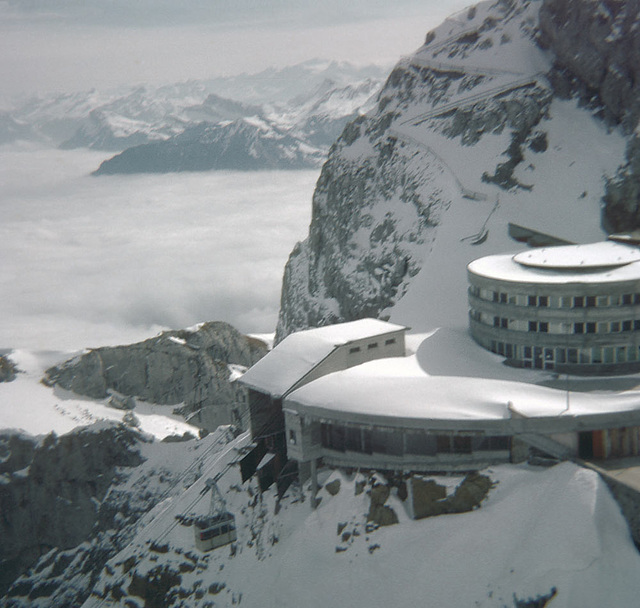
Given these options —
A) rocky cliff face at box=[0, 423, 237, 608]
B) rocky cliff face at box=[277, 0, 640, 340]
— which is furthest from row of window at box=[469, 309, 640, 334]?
rocky cliff face at box=[0, 423, 237, 608]

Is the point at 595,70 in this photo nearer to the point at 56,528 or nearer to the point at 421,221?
the point at 421,221

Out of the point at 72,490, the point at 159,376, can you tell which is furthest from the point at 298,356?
the point at 159,376

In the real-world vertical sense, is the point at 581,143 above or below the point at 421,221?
above

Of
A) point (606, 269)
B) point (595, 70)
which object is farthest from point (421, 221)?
point (606, 269)

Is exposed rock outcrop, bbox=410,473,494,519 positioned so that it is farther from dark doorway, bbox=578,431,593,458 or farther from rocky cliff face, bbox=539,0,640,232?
rocky cliff face, bbox=539,0,640,232

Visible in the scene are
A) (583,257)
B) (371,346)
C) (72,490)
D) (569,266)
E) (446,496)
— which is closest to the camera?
(446,496)

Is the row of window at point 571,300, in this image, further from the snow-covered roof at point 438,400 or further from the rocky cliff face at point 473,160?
the rocky cliff face at point 473,160

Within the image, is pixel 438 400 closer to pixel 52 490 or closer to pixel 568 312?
pixel 568 312

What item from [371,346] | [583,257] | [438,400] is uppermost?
[583,257]
